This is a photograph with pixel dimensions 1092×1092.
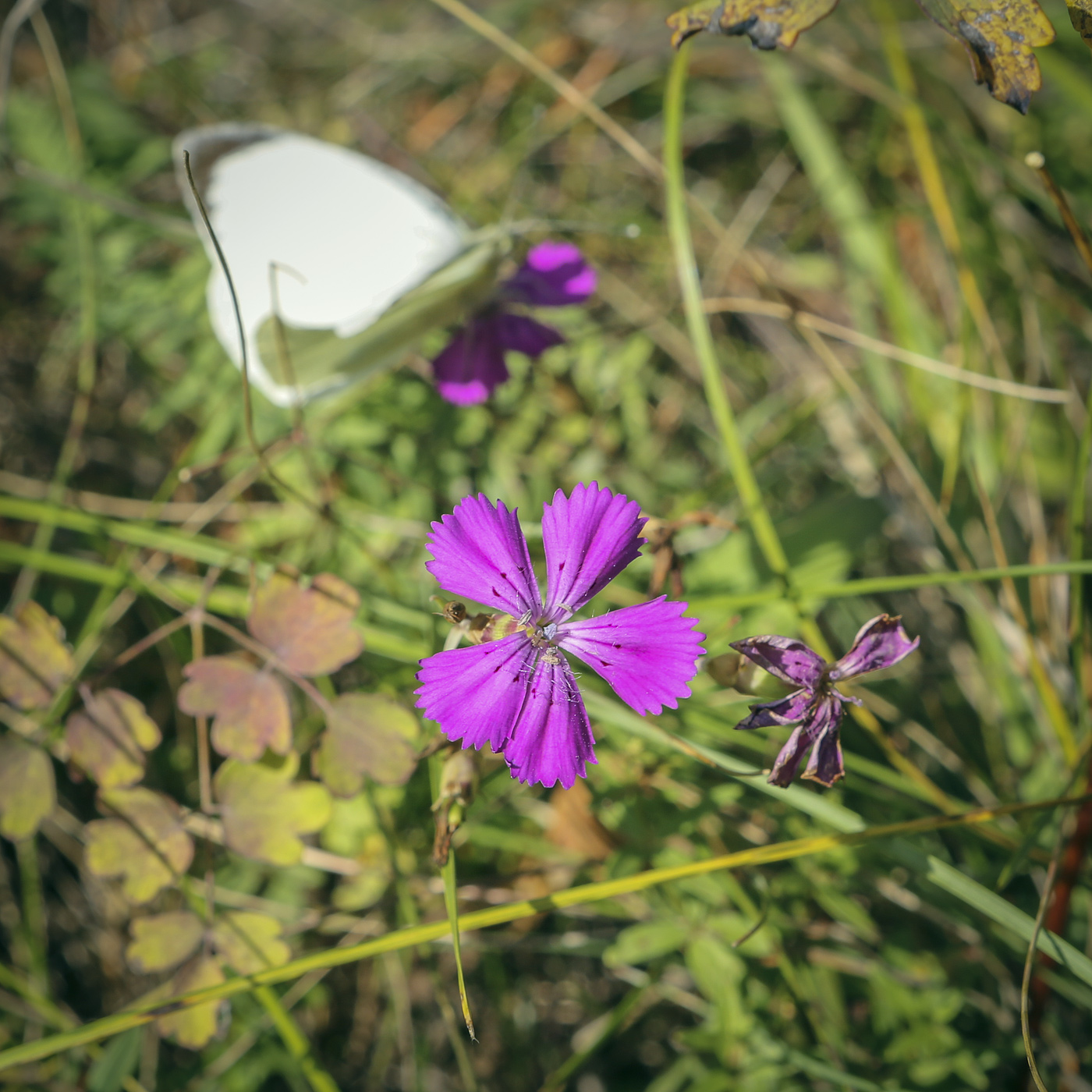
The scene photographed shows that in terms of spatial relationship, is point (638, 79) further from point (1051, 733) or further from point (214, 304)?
point (1051, 733)

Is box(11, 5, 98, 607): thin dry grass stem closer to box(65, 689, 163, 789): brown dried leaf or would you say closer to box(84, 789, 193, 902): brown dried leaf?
box(65, 689, 163, 789): brown dried leaf

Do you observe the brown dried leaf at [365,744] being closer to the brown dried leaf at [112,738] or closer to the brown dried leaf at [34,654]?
the brown dried leaf at [112,738]

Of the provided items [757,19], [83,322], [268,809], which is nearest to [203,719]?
[268,809]

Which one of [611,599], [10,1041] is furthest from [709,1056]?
[10,1041]

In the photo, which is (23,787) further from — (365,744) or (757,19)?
(757,19)

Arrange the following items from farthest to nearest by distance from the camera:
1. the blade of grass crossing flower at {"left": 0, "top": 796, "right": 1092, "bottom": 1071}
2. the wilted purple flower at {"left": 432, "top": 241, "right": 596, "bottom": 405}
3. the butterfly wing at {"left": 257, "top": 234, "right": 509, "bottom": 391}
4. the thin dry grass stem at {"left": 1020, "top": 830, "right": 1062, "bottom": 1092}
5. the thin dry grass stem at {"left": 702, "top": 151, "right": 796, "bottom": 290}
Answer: the thin dry grass stem at {"left": 702, "top": 151, "right": 796, "bottom": 290}, the wilted purple flower at {"left": 432, "top": 241, "right": 596, "bottom": 405}, the butterfly wing at {"left": 257, "top": 234, "right": 509, "bottom": 391}, the blade of grass crossing flower at {"left": 0, "top": 796, "right": 1092, "bottom": 1071}, the thin dry grass stem at {"left": 1020, "top": 830, "right": 1062, "bottom": 1092}

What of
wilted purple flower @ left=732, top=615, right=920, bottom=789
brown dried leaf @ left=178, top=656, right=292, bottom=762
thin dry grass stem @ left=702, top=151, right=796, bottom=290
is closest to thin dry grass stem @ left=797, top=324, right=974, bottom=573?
wilted purple flower @ left=732, top=615, right=920, bottom=789
